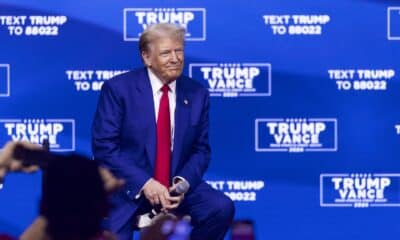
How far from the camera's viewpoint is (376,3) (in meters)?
7.04

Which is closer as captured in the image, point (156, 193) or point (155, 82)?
point (156, 193)

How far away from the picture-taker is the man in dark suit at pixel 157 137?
603 cm

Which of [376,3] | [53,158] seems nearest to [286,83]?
[376,3]

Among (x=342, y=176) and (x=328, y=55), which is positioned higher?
(x=328, y=55)

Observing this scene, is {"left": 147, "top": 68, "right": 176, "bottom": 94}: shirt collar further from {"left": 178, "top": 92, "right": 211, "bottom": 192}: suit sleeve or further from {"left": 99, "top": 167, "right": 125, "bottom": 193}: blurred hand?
{"left": 99, "top": 167, "right": 125, "bottom": 193}: blurred hand

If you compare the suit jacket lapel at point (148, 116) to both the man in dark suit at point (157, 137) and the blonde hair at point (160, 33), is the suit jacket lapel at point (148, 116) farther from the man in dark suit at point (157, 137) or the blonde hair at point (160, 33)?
the blonde hair at point (160, 33)

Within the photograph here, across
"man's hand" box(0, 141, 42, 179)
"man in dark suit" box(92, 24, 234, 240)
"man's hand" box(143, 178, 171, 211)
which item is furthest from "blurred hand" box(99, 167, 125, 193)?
"man in dark suit" box(92, 24, 234, 240)

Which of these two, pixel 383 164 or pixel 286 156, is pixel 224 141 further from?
pixel 383 164

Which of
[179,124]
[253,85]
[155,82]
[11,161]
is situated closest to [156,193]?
[179,124]

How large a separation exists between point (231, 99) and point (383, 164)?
3.07 feet

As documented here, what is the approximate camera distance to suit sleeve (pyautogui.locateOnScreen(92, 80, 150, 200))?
5945 mm

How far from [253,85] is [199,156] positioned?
3.22 ft

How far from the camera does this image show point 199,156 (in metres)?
6.17

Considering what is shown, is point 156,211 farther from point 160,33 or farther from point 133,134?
point 160,33
